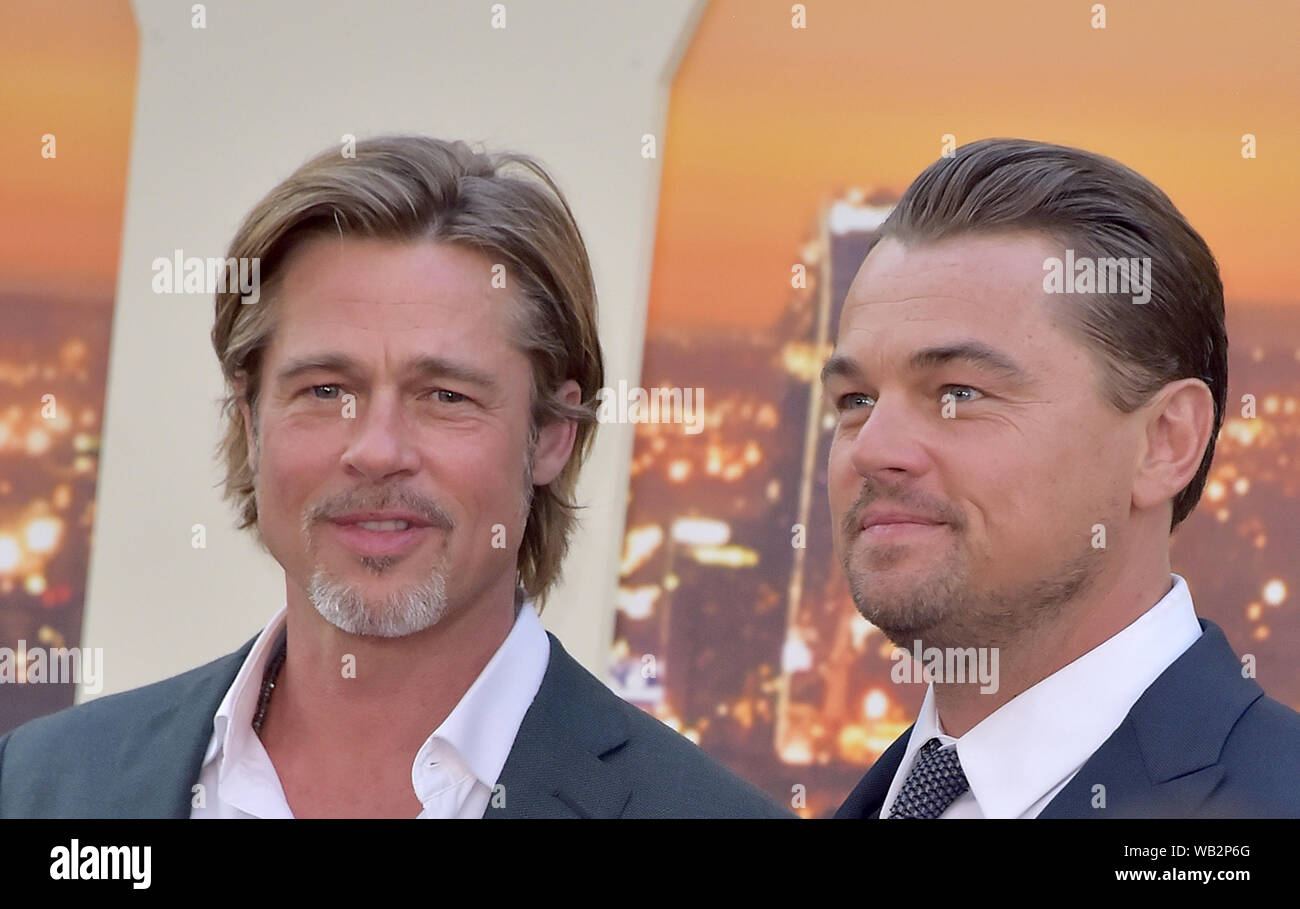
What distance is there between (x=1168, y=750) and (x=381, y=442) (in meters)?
1.34

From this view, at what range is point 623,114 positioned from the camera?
180 inches

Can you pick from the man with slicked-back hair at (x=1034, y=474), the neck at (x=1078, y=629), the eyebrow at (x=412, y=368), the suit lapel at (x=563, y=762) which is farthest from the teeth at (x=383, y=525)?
the neck at (x=1078, y=629)

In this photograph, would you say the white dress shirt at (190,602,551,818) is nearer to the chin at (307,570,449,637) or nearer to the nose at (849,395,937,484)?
the chin at (307,570,449,637)

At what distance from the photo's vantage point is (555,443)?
2.77 meters

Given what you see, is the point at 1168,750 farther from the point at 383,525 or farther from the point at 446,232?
the point at 446,232

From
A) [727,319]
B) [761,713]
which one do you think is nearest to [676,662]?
[761,713]

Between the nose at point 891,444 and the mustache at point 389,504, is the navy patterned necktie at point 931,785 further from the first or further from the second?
the mustache at point 389,504

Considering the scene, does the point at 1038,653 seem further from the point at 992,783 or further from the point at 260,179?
the point at 260,179

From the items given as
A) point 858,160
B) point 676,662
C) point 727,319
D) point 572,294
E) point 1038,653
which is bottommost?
point 1038,653

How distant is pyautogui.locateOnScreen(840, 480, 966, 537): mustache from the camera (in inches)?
89.7

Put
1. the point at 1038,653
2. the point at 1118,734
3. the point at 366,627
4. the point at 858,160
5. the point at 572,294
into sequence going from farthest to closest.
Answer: the point at 858,160 → the point at 572,294 → the point at 366,627 → the point at 1038,653 → the point at 1118,734

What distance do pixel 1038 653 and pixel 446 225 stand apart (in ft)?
4.19

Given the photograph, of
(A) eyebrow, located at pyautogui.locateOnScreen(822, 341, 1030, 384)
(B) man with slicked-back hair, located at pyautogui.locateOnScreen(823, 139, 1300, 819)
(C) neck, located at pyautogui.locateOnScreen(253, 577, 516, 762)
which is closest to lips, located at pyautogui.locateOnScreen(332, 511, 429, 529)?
(C) neck, located at pyautogui.locateOnScreen(253, 577, 516, 762)

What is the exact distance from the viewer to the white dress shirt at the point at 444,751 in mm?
2406
